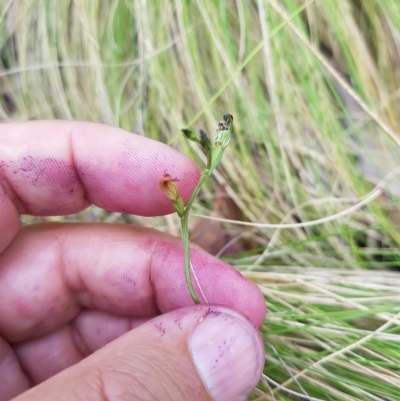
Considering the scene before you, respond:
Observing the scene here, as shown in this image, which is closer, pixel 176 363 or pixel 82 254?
pixel 176 363

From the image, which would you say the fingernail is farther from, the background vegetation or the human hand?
the background vegetation

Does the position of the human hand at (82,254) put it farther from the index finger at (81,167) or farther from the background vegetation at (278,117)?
the background vegetation at (278,117)

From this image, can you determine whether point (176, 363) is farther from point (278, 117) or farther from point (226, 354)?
point (278, 117)

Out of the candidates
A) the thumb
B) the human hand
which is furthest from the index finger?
the thumb

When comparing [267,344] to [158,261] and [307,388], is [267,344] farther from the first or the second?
[158,261]

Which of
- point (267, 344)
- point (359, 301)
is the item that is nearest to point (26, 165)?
point (267, 344)

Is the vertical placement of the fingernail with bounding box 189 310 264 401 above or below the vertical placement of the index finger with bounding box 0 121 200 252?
below

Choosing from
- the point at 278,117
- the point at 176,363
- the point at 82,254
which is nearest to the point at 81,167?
the point at 82,254
